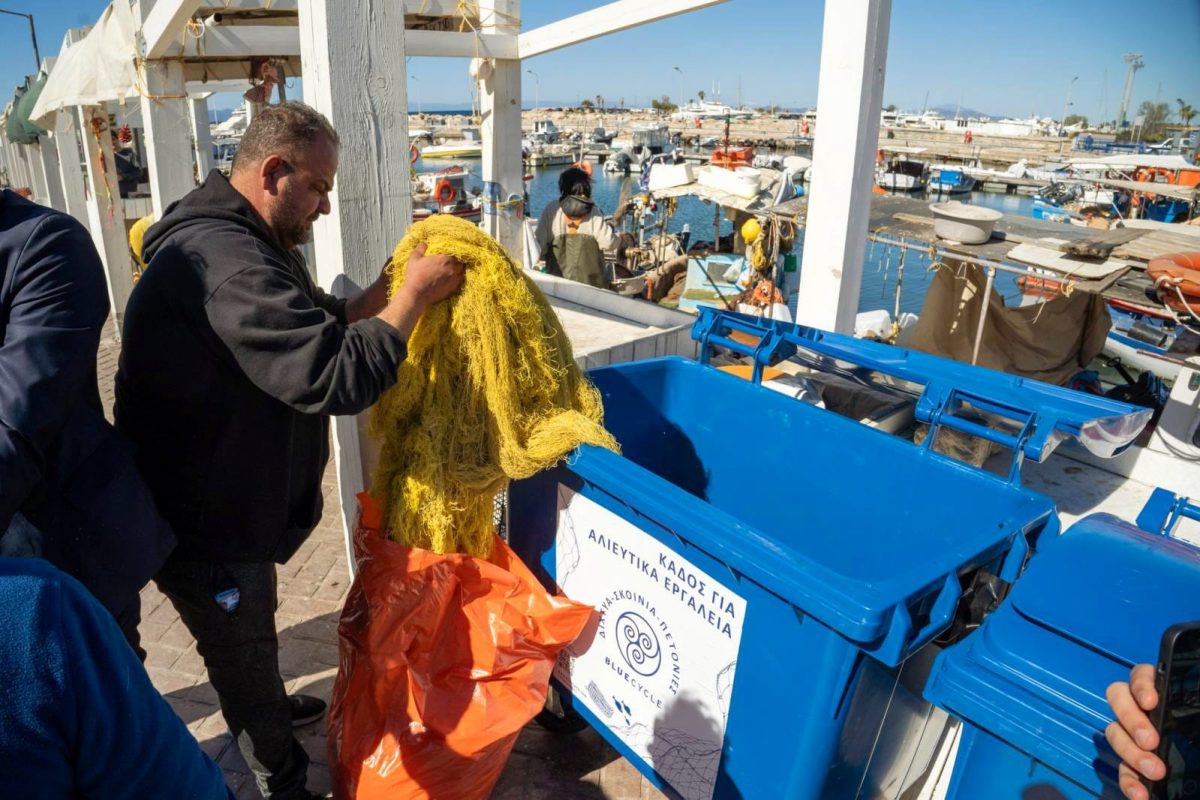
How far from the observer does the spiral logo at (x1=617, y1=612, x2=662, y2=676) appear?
193 cm

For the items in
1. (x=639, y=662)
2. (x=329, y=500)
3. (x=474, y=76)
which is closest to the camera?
(x=639, y=662)

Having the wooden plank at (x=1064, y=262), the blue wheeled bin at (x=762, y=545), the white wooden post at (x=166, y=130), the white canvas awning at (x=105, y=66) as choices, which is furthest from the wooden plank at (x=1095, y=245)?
the white canvas awning at (x=105, y=66)

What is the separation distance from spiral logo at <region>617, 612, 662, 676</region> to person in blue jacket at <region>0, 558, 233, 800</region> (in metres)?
1.24

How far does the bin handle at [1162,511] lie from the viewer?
1.75m

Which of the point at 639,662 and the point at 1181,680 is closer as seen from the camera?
the point at 1181,680

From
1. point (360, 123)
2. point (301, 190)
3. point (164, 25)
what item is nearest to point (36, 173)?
point (164, 25)

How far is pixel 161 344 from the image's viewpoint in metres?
1.86

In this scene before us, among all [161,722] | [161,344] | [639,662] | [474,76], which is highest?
[474,76]

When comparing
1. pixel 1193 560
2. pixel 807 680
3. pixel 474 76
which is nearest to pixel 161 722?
pixel 807 680

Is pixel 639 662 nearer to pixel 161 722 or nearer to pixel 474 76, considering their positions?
pixel 161 722

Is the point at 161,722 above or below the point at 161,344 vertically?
below

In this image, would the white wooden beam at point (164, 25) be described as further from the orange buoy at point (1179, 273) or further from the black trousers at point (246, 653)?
the orange buoy at point (1179, 273)

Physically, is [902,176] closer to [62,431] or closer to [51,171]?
[51,171]

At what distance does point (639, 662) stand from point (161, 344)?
151 centimetres
